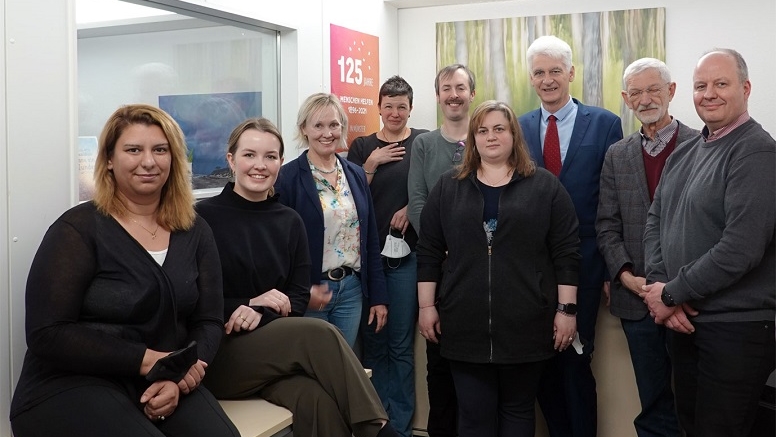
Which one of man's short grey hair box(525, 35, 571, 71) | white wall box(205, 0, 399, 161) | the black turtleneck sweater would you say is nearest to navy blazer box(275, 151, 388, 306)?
the black turtleneck sweater

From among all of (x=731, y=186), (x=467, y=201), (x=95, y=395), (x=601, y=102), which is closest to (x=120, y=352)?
(x=95, y=395)

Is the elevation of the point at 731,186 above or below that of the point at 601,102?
below

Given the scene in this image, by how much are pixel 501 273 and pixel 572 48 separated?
6.66 feet

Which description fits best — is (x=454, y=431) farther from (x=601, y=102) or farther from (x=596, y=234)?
(x=601, y=102)

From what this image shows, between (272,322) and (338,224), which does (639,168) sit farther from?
(272,322)

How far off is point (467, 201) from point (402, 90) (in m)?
0.96

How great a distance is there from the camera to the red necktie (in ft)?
11.3

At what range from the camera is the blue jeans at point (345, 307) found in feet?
11.2

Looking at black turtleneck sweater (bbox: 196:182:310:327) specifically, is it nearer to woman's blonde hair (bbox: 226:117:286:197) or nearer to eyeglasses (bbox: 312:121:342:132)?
woman's blonde hair (bbox: 226:117:286:197)

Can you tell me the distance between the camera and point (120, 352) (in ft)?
7.23

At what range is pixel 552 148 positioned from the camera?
3475 mm

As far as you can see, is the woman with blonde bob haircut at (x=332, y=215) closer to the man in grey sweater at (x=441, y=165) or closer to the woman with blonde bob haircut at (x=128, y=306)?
the man in grey sweater at (x=441, y=165)

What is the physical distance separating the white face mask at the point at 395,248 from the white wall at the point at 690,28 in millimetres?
1497

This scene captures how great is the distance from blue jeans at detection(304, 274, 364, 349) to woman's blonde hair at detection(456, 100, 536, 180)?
0.69m
